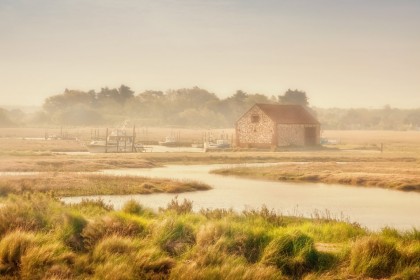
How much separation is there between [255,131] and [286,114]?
4451 mm

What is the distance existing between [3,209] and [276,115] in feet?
184

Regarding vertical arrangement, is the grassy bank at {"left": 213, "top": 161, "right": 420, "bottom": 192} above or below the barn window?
below

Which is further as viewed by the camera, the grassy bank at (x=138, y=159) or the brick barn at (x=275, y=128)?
the brick barn at (x=275, y=128)

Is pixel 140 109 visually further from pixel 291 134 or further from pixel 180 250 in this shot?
pixel 180 250

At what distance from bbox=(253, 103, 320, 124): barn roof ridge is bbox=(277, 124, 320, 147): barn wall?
494 millimetres

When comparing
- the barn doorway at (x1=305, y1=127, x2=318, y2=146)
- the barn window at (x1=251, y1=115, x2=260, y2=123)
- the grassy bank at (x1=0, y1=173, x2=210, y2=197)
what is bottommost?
the grassy bank at (x1=0, y1=173, x2=210, y2=197)

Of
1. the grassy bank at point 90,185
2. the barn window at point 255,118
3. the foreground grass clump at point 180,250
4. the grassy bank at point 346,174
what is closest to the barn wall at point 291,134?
the barn window at point 255,118

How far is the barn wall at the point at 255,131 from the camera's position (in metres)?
69.7

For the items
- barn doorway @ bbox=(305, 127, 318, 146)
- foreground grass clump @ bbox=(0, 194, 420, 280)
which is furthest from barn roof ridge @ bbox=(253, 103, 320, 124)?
foreground grass clump @ bbox=(0, 194, 420, 280)

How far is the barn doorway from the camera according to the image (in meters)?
73.6

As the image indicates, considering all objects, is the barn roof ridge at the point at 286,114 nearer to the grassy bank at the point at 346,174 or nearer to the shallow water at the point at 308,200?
the grassy bank at the point at 346,174

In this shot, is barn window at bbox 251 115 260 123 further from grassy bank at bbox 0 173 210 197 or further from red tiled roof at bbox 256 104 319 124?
grassy bank at bbox 0 173 210 197

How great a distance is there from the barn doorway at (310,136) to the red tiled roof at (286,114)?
1.06 metres

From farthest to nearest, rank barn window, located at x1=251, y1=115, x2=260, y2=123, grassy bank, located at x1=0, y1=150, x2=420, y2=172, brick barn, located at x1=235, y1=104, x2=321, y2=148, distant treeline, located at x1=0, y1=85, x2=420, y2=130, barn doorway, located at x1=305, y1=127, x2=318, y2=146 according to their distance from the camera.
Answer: distant treeline, located at x1=0, y1=85, x2=420, y2=130, barn doorway, located at x1=305, y1=127, x2=318, y2=146, barn window, located at x1=251, y1=115, x2=260, y2=123, brick barn, located at x1=235, y1=104, x2=321, y2=148, grassy bank, located at x1=0, y1=150, x2=420, y2=172
